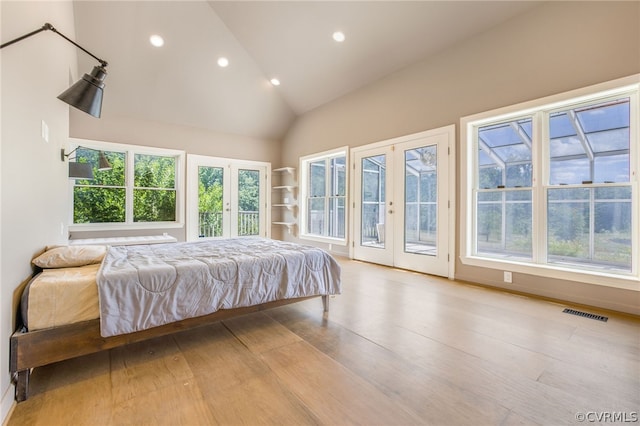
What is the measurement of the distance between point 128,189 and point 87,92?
3.81 meters

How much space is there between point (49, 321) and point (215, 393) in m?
1.00

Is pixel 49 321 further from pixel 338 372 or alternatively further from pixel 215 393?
pixel 338 372

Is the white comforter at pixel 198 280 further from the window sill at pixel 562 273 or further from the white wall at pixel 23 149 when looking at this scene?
the window sill at pixel 562 273

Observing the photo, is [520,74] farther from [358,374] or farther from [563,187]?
[358,374]

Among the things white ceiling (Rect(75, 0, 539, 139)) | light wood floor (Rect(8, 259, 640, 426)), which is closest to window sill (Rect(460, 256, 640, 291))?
light wood floor (Rect(8, 259, 640, 426))

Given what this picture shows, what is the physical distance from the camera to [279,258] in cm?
251

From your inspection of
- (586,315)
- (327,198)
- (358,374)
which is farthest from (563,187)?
(327,198)

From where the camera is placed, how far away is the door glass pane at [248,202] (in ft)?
22.3

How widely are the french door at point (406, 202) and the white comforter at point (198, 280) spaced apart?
2175 mm

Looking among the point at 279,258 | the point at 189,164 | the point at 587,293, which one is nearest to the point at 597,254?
the point at 587,293

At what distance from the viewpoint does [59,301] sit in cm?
163

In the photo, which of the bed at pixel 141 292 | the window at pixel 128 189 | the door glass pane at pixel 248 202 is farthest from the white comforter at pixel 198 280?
the door glass pane at pixel 248 202

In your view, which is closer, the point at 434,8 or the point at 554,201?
the point at 554,201

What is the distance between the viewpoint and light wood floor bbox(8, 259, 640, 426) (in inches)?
56.2
